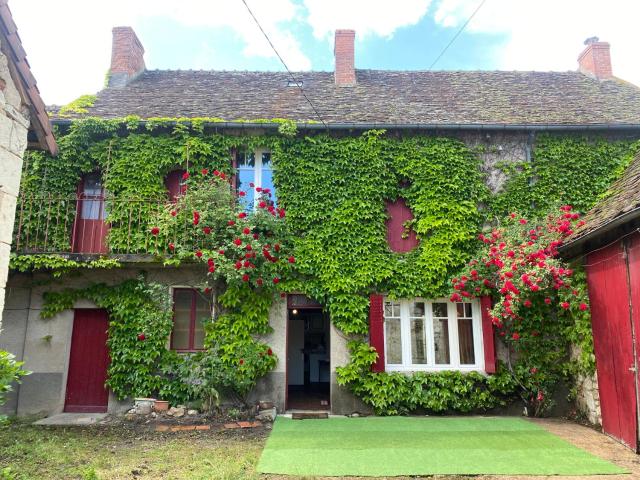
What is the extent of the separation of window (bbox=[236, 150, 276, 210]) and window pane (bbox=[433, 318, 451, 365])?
4.44 m

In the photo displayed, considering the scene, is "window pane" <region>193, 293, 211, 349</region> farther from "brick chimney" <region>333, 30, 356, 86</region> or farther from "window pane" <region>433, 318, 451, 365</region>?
"brick chimney" <region>333, 30, 356, 86</region>

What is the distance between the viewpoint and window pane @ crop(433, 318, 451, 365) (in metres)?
8.92

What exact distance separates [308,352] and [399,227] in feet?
17.1

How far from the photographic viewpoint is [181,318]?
9070 millimetres

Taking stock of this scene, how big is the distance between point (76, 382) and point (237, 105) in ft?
23.6

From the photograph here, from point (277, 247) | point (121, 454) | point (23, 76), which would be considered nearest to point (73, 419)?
point (121, 454)

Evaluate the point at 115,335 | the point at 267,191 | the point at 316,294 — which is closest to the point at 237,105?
the point at 267,191

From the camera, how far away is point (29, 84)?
16.2ft

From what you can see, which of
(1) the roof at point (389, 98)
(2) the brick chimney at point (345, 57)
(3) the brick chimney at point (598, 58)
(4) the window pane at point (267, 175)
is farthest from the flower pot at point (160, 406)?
(3) the brick chimney at point (598, 58)

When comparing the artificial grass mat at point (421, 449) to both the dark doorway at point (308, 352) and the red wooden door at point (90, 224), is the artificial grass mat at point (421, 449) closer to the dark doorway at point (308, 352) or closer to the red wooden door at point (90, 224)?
the dark doorway at point (308, 352)

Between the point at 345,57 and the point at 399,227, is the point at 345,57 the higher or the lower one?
the higher one

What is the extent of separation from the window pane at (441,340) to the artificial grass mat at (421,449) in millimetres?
1328

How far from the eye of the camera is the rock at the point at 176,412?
809cm

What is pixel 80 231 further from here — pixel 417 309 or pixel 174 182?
pixel 417 309
